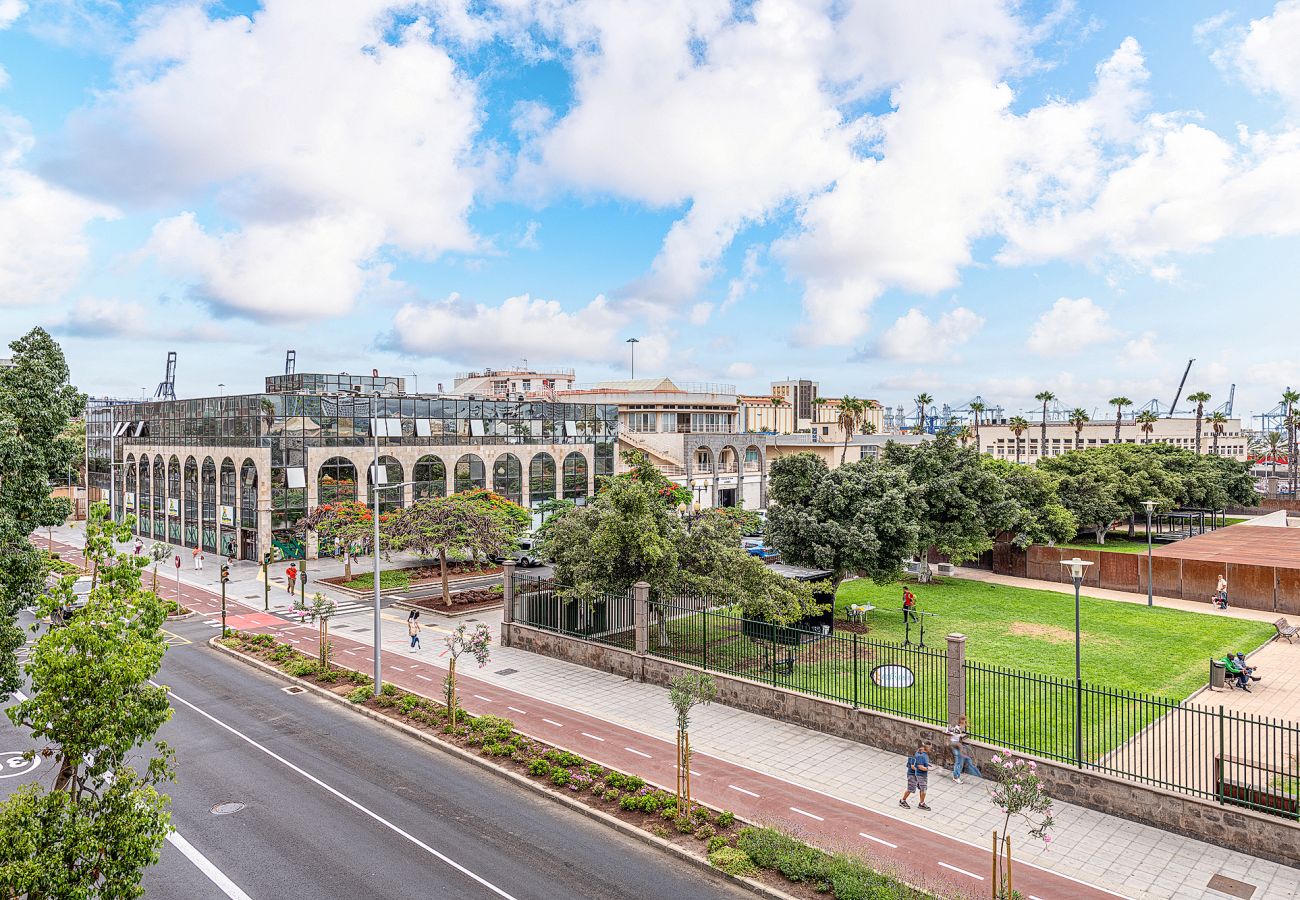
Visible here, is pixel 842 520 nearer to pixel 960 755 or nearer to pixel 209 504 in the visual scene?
pixel 960 755

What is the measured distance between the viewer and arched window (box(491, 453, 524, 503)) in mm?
63219

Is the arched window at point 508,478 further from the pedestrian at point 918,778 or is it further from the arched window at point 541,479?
the pedestrian at point 918,778

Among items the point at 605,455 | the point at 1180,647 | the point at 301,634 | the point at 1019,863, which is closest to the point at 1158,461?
the point at 1180,647

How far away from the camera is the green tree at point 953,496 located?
39219 mm

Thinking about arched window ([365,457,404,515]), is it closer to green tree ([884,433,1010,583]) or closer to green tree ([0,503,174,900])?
green tree ([884,433,1010,583])

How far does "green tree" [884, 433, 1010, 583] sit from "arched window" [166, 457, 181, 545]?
58148 millimetres

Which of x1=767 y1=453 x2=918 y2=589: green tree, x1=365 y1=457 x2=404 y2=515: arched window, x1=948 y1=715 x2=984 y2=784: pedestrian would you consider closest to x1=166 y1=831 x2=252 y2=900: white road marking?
x1=948 y1=715 x2=984 y2=784: pedestrian

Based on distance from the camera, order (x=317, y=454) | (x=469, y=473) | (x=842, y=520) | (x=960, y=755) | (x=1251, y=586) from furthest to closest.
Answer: (x=469, y=473), (x=317, y=454), (x=1251, y=586), (x=842, y=520), (x=960, y=755)

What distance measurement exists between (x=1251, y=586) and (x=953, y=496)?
14146mm

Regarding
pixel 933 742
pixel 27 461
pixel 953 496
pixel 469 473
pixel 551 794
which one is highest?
pixel 27 461

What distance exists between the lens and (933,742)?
63.7ft

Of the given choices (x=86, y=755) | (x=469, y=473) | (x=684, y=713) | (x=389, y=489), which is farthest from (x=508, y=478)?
(x=86, y=755)

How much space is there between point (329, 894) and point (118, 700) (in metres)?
6.68

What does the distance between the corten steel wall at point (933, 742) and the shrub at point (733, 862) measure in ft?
22.6
